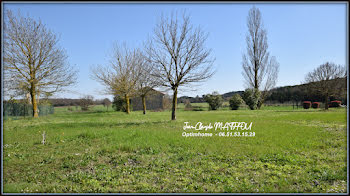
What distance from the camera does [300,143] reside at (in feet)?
22.5

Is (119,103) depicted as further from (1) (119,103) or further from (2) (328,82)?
(2) (328,82)

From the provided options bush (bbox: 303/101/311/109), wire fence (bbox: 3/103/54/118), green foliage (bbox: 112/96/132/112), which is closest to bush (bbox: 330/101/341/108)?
bush (bbox: 303/101/311/109)

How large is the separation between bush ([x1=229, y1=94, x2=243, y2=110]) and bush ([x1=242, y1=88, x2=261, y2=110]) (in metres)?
0.87

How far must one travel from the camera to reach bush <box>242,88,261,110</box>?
1044 inches

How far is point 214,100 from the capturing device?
3192 centimetres

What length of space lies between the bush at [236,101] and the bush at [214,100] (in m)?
2.86

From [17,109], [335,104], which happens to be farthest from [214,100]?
[17,109]

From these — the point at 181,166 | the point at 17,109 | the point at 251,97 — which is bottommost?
the point at 181,166

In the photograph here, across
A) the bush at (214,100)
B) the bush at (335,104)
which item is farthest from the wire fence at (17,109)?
the bush at (335,104)

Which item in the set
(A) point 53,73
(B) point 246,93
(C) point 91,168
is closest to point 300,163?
(C) point 91,168

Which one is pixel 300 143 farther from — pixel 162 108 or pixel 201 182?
pixel 162 108

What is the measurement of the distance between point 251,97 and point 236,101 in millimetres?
2490

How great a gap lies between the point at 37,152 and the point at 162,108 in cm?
2871

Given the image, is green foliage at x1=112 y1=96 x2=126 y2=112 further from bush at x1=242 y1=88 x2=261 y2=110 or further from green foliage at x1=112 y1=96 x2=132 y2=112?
bush at x1=242 y1=88 x2=261 y2=110
